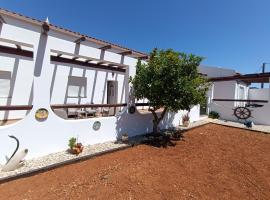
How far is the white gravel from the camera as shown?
4.06m

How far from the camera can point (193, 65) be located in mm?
6879

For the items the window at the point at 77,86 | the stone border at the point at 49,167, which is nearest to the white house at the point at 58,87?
the window at the point at 77,86

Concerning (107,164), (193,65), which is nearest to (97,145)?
(107,164)

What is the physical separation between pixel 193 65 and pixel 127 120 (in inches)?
149

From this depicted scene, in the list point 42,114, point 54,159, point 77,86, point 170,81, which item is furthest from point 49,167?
point 77,86

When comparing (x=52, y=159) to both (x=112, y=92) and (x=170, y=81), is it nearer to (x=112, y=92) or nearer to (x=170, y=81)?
(x=170, y=81)

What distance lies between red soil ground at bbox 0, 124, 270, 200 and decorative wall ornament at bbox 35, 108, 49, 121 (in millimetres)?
1640

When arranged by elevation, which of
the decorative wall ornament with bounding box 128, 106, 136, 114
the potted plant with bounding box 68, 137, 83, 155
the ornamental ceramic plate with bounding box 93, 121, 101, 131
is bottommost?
the potted plant with bounding box 68, 137, 83, 155

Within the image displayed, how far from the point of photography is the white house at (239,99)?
12242 mm

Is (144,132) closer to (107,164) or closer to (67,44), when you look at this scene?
(107,164)

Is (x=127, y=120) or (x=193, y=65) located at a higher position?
(x=193, y=65)

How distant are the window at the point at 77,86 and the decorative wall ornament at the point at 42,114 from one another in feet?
15.9

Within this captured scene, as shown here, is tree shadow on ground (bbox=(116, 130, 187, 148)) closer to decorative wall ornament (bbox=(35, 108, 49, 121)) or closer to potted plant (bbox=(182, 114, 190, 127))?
potted plant (bbox=(182, 114, 190, 127))

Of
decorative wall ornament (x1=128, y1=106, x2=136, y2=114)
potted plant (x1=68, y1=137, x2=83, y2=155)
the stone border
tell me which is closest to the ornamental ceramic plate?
potted plant (x1=68, y1=137, x2=83, y2=155)
